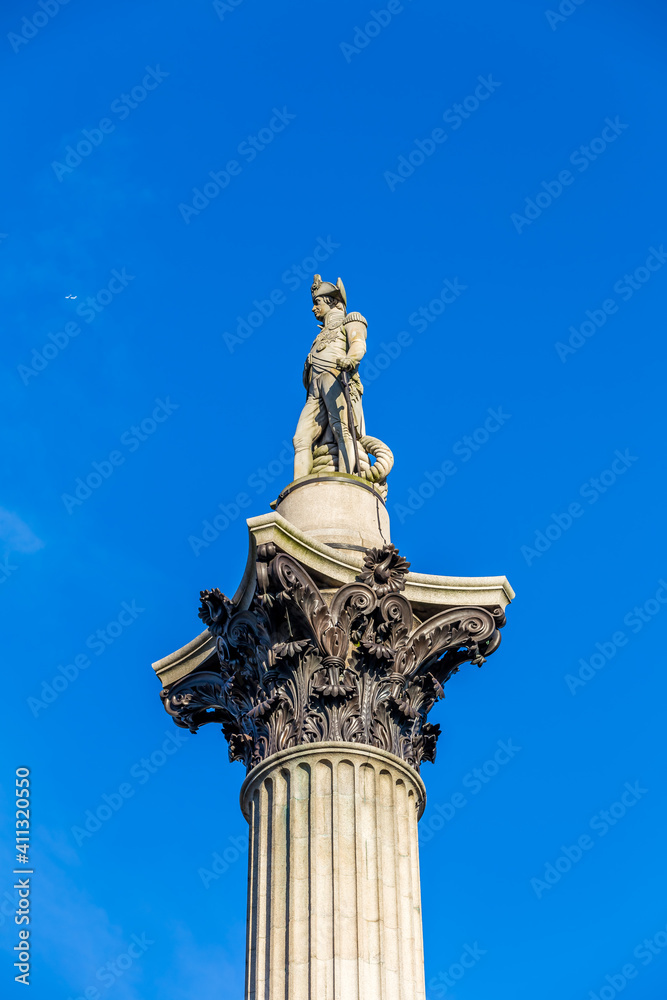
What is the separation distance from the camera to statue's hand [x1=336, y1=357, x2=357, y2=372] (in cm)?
2673

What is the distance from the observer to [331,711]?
2236 cm

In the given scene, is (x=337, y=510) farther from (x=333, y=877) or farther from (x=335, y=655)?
(x=333, y=877)

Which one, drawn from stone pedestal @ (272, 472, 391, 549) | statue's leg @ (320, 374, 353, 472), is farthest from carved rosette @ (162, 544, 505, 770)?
statue's leg @ (320, 374, 353, 472)

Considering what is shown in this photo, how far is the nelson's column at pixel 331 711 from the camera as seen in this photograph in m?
20.4

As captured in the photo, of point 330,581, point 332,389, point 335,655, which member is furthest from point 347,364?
point 335,655

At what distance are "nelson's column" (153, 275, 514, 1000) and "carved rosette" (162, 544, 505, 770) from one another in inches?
1.0

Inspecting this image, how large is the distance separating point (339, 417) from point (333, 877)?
9.29 metres

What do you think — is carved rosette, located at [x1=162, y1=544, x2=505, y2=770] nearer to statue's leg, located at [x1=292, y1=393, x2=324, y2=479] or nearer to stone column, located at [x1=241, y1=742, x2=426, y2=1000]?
stone column, located at [x1=241, y1=742, x2=426, y2=1000]

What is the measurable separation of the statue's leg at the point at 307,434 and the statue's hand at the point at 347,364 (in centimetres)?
80

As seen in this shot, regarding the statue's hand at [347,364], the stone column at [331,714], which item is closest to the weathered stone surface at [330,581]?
the stone column at [331,714]

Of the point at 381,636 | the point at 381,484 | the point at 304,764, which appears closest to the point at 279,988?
the point at 304,764

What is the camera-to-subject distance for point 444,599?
2386 centimetres

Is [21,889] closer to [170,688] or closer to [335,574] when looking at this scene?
[170,688]

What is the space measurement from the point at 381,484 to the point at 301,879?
8.47 meters
